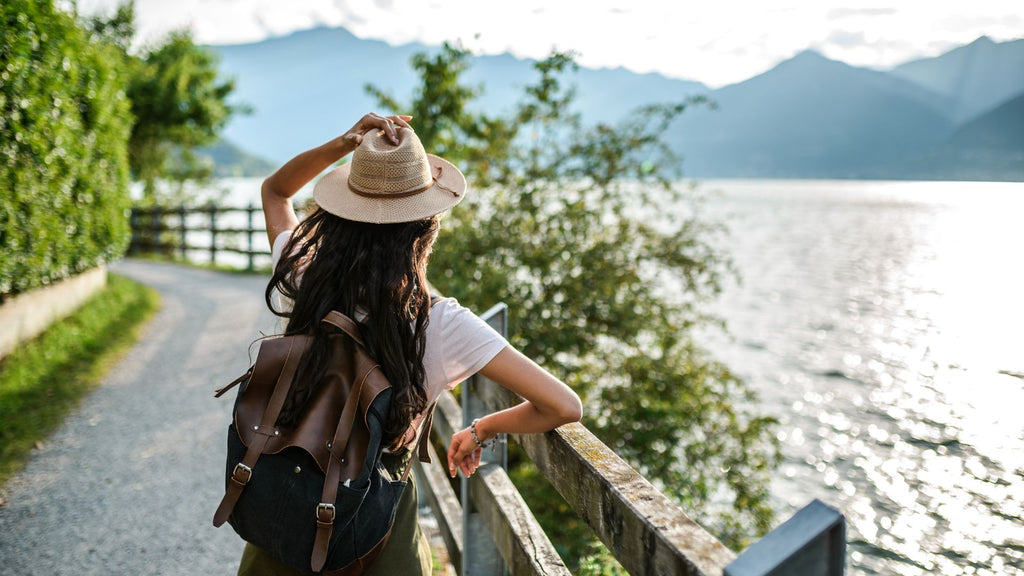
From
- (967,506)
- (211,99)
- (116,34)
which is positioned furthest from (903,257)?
(116,34)

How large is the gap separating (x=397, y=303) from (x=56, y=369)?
6.21 meters

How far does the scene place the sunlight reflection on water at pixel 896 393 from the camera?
893 centimetres

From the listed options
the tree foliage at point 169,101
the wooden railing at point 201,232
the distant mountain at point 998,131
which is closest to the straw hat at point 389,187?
the wooden railing at point 201,232

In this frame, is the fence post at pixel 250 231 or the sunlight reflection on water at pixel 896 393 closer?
the sunlight reflection on water at pixel 896 393

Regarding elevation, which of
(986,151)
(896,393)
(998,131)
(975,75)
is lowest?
(896,393)

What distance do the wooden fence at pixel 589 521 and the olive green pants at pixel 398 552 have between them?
39 centimetres

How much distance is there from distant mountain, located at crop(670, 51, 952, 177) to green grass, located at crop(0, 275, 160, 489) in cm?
10634

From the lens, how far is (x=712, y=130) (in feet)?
412

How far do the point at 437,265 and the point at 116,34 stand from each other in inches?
616

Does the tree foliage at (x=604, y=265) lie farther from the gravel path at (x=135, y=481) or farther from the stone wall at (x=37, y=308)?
the stone wall at (x=37, y=308)

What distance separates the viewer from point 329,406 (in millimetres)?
1490

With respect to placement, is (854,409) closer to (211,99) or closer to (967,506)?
(967,506)

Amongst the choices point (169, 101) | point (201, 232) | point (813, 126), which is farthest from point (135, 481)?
point (813, 126)

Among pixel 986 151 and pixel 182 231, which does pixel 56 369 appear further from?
pixel 986 151
